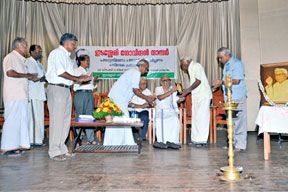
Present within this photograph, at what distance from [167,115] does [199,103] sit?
592 millimetres

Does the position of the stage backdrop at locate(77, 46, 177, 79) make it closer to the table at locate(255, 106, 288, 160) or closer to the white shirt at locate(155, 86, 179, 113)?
the white shirt at locate(155, 86, 179, 113)

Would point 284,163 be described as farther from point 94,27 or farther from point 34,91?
point 94,27

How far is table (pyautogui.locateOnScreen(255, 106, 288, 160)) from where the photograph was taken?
3.30 metres

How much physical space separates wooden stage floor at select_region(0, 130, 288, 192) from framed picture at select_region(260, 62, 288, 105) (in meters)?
1.06

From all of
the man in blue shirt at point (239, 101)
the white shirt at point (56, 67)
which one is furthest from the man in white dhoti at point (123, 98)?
the man in blue shirt at point (239, 101)

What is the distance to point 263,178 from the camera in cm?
246

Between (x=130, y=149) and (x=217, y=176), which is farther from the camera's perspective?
(x=130, y=149)

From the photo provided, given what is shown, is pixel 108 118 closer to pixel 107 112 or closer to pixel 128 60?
pixel 107 112

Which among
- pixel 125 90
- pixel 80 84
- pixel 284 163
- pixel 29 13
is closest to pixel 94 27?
pixel 29 13

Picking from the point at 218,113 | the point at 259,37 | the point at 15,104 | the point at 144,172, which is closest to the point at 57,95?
the point at 15,104

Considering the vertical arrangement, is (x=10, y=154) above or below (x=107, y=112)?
below

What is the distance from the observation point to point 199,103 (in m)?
4.54

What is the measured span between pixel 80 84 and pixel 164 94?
59.1 inches

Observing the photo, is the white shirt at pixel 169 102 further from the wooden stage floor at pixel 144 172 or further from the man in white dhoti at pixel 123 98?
the wooden stage floor at pixel 144 172
